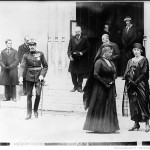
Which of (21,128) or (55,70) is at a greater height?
(55,70)

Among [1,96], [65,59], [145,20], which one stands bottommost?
[1,96]

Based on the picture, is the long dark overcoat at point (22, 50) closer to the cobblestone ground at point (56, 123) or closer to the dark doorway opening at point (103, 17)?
the cobblestone ground at point (56, 123)

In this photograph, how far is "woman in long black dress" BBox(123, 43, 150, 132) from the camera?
304 inches

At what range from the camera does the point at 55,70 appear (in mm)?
7855

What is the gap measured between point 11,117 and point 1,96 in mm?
333

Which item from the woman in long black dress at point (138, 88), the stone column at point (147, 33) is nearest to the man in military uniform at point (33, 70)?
the woman in long black dress at point (138, 88)

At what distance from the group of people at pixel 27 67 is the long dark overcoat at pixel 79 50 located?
0.39m

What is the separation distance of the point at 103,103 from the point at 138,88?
0.53 m

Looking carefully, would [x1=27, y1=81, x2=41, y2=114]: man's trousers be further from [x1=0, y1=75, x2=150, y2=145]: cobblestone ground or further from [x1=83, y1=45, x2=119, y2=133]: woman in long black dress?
[x1=83, y1=45, x2=119, y2=133]: woman in long black dress

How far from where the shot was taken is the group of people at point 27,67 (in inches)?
307

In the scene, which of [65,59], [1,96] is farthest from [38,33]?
[1,96]

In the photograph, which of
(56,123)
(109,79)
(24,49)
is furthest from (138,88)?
(24,49)

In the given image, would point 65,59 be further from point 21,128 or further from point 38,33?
point 21,128
